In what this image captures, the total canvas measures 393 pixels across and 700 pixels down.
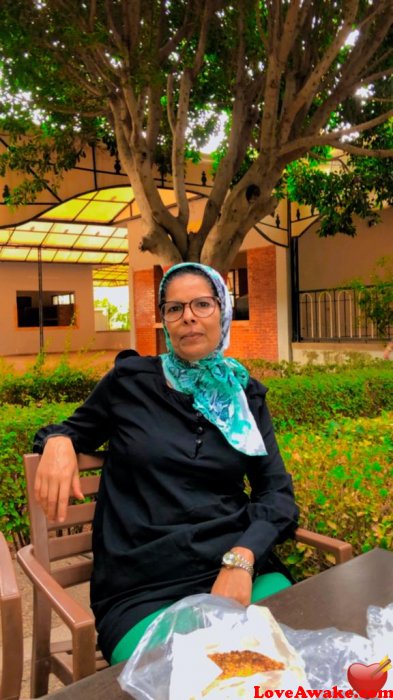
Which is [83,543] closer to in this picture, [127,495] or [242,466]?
[127,495]

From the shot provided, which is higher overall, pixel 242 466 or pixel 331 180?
pixel 331 180

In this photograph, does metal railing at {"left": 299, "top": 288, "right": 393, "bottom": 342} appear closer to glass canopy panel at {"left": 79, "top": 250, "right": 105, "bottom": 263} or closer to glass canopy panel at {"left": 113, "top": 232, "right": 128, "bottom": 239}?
glass canopy panel at {"left": 113, "top": 232, "right": 128, "bottom": 239}

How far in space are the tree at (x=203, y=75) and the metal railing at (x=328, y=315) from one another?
18.7 ft

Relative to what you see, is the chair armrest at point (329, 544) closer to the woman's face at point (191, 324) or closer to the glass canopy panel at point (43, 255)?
the woman's face at point (191, 324)

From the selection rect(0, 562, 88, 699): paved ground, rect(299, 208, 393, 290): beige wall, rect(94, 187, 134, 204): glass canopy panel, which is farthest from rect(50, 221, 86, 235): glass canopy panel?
rect(0, 562, 88, 699): paved ground

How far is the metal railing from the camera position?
1205cm

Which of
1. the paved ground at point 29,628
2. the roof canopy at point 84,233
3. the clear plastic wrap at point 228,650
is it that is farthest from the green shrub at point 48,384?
the clear plastic wrap at point 228,650

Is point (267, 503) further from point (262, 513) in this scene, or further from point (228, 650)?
point (228, 650)

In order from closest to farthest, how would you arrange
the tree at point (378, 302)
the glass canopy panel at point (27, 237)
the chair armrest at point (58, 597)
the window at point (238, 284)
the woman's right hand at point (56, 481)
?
1. the chair armrest at point (58, 597)
2. the woman's right hand at point (56, 481)
3. the tree at point (378, 302)
4. the window at point (238, 284)
5. the glass canopy panel at point (27, 237)

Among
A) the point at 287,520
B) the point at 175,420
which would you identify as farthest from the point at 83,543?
the point at 287,520

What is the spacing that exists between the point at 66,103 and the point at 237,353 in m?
8.71

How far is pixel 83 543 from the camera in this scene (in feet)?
6.21

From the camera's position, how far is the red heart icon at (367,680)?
0.93 metres

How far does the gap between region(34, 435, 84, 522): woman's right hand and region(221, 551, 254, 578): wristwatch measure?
0.48 meters
